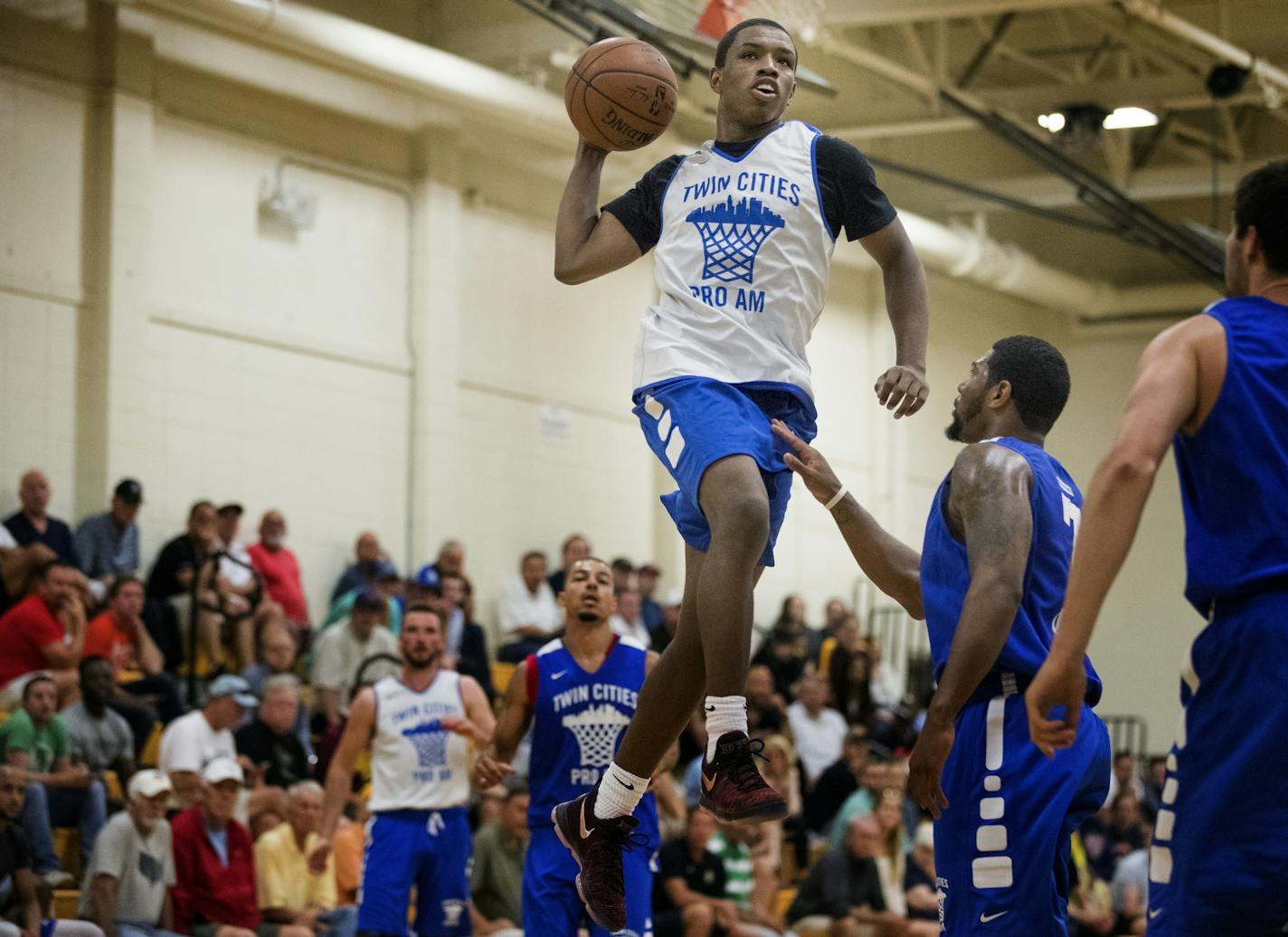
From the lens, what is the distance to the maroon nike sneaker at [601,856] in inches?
207

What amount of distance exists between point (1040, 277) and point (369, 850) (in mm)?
15318

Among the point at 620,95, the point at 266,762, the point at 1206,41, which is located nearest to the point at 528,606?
the point at 266,762

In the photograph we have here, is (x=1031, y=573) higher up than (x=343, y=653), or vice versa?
(x=1031, y=573)

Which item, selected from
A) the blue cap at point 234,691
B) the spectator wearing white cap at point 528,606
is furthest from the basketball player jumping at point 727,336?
the spectator wearing white cap at point 528,606

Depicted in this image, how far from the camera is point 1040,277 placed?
22906 mm

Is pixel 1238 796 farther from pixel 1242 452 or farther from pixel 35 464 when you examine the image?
pixel 35 464

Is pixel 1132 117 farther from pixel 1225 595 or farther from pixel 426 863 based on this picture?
pixel 1225 595

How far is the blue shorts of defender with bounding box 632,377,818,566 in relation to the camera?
15.9 feet

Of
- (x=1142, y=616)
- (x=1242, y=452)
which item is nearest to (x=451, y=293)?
(x=1142, y=616)

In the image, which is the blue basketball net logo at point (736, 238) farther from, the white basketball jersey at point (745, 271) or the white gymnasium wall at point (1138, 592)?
the white gymnasium wall at point (1138, 592)

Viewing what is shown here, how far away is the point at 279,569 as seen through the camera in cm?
1493

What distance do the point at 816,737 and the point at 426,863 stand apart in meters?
7.13

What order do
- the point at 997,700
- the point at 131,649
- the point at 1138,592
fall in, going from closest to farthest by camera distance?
the point at 997,700, the point at 131,649, the point at 1138,592

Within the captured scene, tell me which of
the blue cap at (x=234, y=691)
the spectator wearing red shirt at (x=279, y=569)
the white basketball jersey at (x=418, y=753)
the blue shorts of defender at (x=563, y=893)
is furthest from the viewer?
the spectator wearing red shirt at (x=279, y=569)
